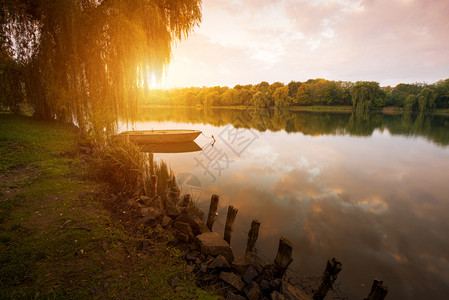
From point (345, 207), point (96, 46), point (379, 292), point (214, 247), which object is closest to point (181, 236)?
point (214, 247)

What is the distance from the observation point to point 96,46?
9195 mm

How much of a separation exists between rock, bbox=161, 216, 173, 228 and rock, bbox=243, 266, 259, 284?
86.9 inches

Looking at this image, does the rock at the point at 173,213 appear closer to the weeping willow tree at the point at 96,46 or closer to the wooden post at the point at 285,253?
the wooden post at the point at 285,253

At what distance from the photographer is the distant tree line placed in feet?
187

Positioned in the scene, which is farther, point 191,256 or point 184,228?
point 184,228

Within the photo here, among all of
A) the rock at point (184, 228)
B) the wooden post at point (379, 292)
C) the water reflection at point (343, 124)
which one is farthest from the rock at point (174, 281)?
the water reflection at point (343, 124)

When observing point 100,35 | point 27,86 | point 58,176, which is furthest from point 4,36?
point 58,176

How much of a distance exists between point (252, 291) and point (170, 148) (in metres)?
12.8

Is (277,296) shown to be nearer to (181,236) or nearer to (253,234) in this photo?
(253,234)

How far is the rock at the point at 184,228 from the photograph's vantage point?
4758 millimetres

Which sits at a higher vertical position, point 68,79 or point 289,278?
point 68,79

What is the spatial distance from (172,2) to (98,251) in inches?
450

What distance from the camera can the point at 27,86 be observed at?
12.3 m

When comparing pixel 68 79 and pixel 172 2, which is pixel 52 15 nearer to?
pixel 68 79
